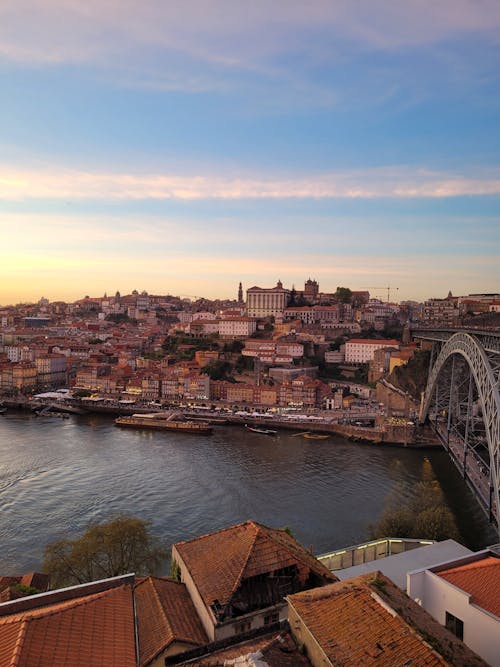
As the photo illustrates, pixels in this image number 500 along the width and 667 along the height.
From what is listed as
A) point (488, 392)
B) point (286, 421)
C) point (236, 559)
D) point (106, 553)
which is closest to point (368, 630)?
point (236, 559)

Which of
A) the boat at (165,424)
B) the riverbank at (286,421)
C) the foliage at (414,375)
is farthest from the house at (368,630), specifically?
the foliage at (414,375)

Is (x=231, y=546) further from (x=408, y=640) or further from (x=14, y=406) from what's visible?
(x=14, y=406)

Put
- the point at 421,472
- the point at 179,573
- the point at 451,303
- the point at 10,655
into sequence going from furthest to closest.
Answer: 1. the point at 451,303
2. the point at 421,472
3. the point at 179,573
4. the point at 10,655

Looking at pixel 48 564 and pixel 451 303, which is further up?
pixel 451 303

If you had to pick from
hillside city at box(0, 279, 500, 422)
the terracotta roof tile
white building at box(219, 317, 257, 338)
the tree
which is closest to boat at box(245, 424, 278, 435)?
hillside city at box(0, 279, 500, 422)

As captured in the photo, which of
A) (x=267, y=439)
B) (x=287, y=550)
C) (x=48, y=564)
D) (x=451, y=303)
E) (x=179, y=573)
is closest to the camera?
(x=287, y=550)

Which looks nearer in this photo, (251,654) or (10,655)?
(10,655)

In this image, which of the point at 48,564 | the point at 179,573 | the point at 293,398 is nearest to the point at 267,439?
the point at 293,398
